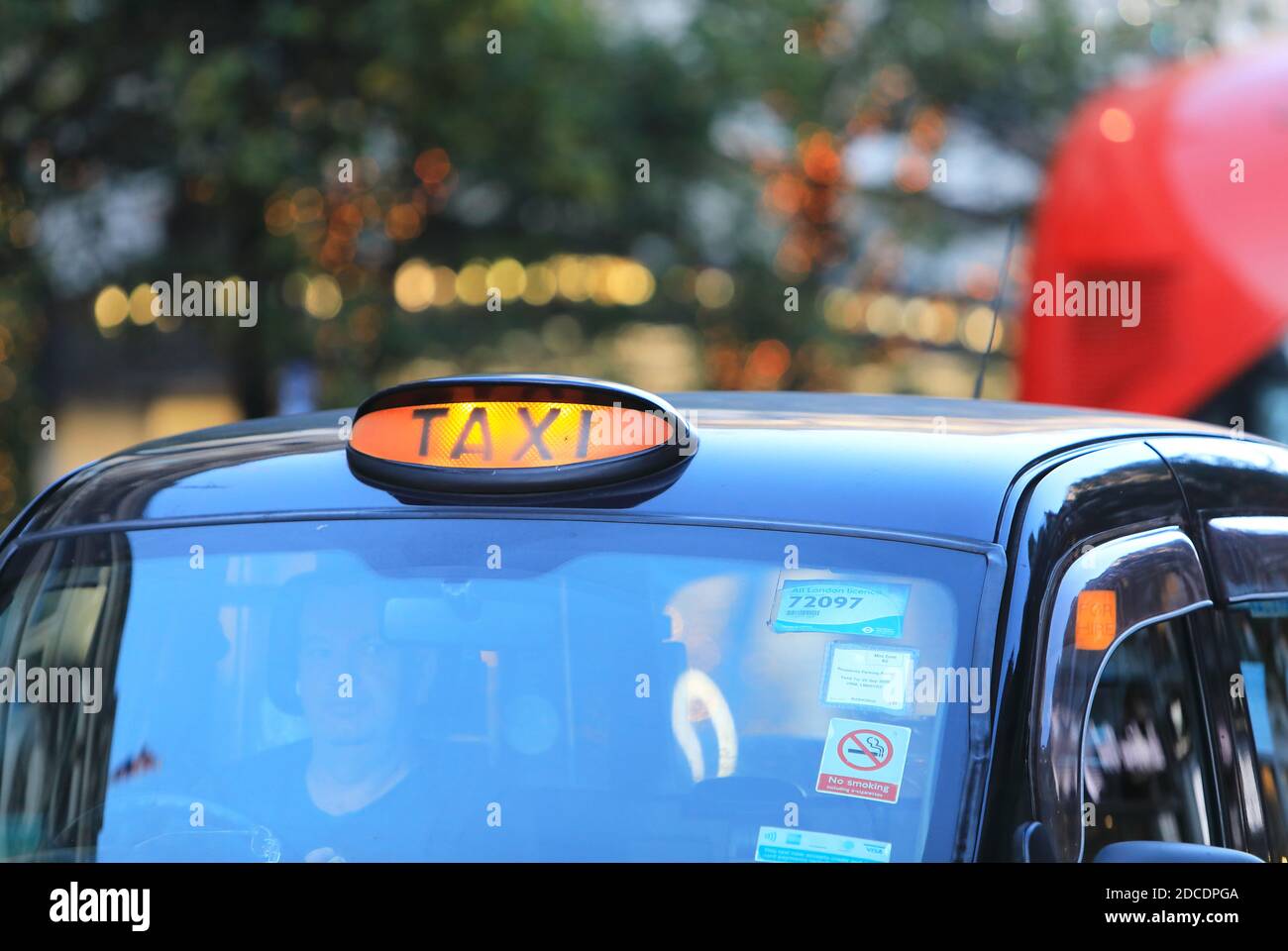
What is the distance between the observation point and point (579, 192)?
13.4m

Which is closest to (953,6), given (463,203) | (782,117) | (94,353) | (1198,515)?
(782,117)

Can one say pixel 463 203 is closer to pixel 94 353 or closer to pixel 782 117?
pixel 782 117

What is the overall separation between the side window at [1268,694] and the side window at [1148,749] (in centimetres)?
11

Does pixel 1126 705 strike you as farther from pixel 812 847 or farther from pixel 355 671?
pixel 355 671

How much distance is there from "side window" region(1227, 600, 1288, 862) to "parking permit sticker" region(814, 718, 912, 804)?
0.80m

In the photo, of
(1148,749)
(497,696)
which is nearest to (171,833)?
(497,696)

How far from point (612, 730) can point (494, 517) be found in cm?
32

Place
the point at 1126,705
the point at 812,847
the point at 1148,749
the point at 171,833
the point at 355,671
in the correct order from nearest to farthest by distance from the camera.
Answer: the point at 812,847
the point at 171,833
the point at 355,671
the point at 1126,705
the point at 1148,749

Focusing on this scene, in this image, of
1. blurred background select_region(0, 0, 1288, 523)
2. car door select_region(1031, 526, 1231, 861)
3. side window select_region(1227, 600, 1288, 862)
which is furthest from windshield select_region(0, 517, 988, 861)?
blurred background select_region(0, 0, 1288, 523)

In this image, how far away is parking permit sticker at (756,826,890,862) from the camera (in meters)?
2.02

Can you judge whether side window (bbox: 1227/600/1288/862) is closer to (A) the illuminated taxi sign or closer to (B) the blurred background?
(A) the illuminated taxi sign

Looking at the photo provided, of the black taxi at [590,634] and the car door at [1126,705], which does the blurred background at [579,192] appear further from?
the black taxi at [590,634]

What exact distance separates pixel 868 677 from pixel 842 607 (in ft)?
0.30
